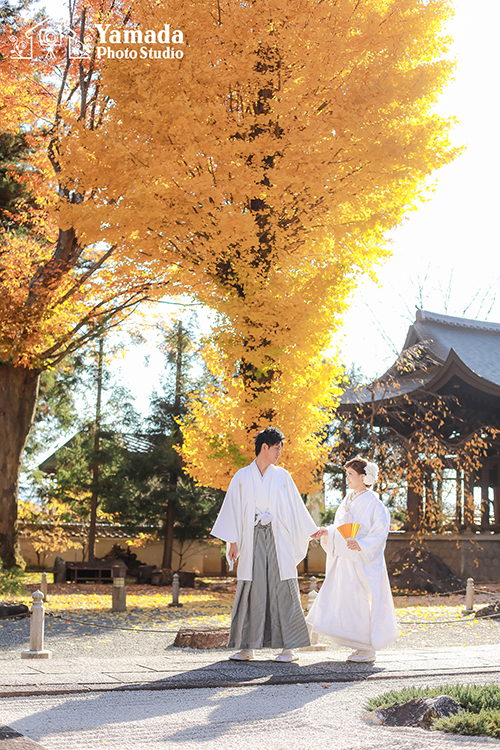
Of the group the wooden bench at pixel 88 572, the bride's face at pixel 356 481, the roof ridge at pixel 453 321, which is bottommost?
the wooden bench at pixel 88 572

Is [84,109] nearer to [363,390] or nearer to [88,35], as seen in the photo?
[88,35]

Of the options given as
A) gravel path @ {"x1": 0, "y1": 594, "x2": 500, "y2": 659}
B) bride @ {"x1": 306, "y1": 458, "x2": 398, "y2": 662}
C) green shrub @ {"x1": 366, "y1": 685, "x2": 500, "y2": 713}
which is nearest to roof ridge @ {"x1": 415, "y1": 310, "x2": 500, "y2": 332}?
gravel path @ {"x1": 0, "y1": 594, "x2": 500, "y2": 659}

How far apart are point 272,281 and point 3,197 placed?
6102 mm

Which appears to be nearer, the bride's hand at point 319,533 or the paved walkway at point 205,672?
the paved walkway at point 205,672

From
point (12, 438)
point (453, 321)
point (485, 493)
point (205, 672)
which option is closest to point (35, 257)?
point (12, 438)

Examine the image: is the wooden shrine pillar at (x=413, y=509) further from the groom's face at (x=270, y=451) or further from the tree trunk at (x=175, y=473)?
the groom's face at (x=270, y=451)

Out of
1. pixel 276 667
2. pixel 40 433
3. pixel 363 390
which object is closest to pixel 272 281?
pixel 276 667

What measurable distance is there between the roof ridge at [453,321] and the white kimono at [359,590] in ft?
48.0

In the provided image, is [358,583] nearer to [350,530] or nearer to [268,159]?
[350,530]

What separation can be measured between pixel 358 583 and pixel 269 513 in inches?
36.6

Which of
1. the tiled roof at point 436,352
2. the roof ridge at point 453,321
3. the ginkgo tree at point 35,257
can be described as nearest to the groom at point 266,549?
the ginkgo tree at point 35,257

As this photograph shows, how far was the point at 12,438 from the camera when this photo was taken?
12492 mm

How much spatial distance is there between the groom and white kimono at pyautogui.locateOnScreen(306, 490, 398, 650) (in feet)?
1.26

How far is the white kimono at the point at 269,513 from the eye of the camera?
5.01 metres
